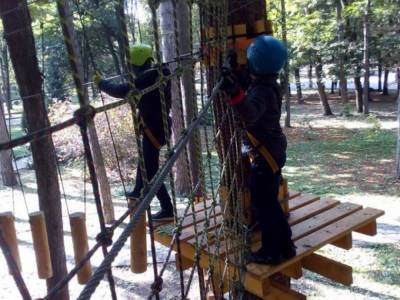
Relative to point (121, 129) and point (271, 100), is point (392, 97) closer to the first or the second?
point (121, 129)

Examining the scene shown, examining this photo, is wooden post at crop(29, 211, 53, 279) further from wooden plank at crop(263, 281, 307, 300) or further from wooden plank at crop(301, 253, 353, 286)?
wooden plank at crop(301, 253, 353, 286)

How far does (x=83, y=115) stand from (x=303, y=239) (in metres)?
1.51

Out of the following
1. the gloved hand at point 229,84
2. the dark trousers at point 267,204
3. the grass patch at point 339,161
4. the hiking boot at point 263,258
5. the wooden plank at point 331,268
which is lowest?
the grass patch at point 339,161

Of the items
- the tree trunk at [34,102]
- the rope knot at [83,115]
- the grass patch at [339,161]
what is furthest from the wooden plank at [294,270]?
the grass patch at [339,161]

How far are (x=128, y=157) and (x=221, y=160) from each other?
6.37 meters

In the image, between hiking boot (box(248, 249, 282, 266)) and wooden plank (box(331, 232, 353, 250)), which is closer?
hiking boot (box(248, 249, 282, 266))

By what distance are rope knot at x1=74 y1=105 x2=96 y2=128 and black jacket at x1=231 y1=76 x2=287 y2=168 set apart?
103 centimetres

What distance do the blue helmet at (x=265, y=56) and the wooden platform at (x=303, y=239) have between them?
26.7 inches

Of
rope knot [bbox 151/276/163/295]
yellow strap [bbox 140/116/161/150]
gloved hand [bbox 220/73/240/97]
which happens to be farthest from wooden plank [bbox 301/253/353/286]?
rope knot [bbox 151/276/163/295]

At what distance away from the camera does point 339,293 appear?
3.90 metres

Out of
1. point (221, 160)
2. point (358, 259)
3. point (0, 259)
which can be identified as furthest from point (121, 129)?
point (221, 160)

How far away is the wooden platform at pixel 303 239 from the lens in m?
1.93

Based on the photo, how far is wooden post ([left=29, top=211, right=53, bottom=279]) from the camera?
2.22 metres

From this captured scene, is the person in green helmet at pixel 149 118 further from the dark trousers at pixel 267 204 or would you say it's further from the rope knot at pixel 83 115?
the rope knot at pixel 83 115
